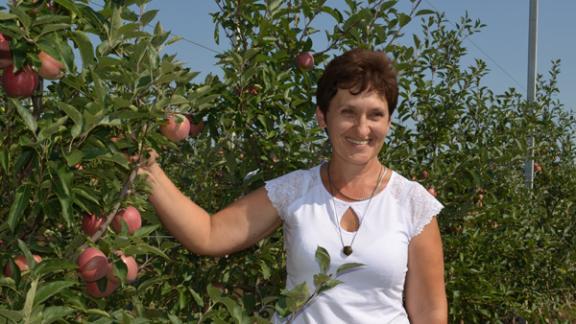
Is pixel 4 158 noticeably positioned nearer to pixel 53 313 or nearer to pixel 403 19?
pixel 53 313

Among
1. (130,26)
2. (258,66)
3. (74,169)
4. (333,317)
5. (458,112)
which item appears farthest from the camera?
(458,112)

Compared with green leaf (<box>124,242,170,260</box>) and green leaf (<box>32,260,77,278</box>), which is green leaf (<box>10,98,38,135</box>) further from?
green leaf (<box>124,242,170,260</box>)

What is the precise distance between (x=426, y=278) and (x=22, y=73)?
1.48 meters

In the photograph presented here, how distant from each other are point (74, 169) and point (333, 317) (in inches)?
→ 39.6

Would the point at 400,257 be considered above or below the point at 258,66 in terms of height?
below

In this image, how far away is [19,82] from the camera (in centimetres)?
176

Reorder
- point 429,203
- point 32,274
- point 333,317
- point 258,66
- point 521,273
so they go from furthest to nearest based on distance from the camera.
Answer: point 521,273
point 258,66
point 429,203
point 333,317
point 32,274

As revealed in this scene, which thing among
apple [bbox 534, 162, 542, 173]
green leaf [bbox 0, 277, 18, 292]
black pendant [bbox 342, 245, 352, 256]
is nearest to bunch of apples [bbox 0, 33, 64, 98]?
green leaf [bbox 0, 277, 18, 292]

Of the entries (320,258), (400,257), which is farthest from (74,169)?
(400,257)

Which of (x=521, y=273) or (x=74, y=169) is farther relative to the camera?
(x=521, y=273)

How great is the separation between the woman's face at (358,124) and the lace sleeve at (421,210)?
23 centimetres

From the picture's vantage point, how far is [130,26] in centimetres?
186

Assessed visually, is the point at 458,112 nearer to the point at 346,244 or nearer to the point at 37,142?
the point at 346,244

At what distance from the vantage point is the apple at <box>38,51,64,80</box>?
69.7 inches
